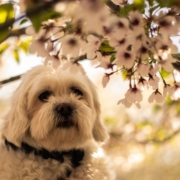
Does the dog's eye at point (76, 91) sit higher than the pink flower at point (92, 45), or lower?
lower

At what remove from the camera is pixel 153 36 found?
0.78 m

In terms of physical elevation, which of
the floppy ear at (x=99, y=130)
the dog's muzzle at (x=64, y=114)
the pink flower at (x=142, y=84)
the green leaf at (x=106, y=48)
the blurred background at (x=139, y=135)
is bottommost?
the blurred background at (x=139, y=135)

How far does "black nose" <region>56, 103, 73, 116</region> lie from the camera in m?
1.52

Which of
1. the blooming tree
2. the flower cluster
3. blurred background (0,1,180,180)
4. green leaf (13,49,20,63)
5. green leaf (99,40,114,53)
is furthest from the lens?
blurred background (0,1,180,180)

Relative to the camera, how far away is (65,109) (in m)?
1.52

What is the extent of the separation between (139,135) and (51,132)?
1.69 m

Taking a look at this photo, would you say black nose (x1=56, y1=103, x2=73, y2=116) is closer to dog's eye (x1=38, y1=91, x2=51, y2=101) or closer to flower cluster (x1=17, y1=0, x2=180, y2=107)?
dog's eye (x1=38, y1=91, x2=51, y2=101)

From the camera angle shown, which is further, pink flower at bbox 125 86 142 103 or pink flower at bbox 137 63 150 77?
pink flower at bbox 125 86 142 103

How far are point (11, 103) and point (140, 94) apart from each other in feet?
3.01

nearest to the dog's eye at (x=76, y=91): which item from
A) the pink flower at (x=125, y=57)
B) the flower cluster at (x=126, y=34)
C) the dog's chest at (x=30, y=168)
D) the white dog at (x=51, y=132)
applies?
the white dog at (x=51, y=132)

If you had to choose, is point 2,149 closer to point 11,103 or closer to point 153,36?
point 11,103

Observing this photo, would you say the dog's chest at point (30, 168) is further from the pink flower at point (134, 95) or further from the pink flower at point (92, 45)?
the pink flower at point (92, 45)

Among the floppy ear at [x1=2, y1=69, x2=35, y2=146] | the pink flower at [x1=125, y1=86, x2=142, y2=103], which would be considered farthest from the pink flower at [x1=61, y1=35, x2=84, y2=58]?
the floppy ear at [x1=2, y1=69, x2=35, y2=146]

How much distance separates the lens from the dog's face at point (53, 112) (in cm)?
152
